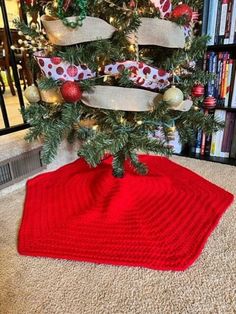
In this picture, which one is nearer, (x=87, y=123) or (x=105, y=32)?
(x=105, y=32)

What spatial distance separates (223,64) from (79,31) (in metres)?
0.72

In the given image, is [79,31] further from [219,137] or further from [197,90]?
[219,137]

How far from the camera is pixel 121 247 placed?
721 millimetres

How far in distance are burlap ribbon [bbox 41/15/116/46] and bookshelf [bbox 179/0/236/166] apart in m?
0.55

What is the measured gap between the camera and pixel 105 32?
739 millimetres

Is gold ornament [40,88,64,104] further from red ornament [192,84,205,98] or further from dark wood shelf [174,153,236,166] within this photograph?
dark wood shelf [174,153,236,166]

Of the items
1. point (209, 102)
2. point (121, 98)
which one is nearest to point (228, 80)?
point (209, 102)

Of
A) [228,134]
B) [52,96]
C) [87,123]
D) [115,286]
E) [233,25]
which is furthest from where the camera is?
[228,134]

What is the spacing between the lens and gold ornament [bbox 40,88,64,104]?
32.0 inches

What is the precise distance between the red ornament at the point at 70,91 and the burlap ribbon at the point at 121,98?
5cm

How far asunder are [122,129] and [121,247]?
1.16 feet

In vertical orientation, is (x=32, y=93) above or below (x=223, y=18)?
below

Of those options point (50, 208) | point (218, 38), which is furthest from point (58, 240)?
point (218, 38)

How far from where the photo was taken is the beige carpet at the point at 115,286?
0.56 m
